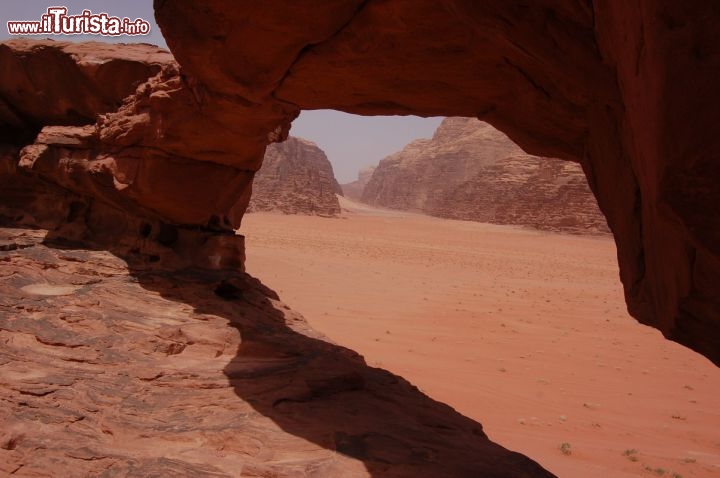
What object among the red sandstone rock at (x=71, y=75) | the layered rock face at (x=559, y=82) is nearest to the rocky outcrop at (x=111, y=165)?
the red sandstone rock at (x=71, y=75)

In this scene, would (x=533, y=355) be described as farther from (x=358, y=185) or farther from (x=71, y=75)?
(x=358, y=185)

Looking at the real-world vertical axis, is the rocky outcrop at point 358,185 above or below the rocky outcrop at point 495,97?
above

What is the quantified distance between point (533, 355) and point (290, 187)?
38.3 metres

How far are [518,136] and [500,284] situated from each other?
11.5 m

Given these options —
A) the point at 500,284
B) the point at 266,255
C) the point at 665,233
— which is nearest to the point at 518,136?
the point at 665,233

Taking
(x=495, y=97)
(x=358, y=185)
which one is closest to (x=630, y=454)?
(x=495, y=97)

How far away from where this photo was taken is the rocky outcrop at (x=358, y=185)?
107675 mm

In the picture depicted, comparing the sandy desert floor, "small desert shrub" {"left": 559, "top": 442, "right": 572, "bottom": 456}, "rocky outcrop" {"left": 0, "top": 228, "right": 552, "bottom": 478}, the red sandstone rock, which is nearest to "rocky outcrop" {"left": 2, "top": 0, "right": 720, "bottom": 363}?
the red sandstone rock

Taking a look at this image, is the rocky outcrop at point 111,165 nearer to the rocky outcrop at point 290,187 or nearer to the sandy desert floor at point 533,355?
the sandy desert floor at point 533,355

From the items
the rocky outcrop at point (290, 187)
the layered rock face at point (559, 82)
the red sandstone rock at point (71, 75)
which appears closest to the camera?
the layered rock face at point (559, 82)

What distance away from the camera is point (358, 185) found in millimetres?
120000

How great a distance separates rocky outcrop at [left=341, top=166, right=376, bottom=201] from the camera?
353ft

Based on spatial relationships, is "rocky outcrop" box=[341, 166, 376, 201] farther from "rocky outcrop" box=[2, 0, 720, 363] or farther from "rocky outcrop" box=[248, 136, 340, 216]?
"rocky outcrop" box=[2, 0, 720, 363]

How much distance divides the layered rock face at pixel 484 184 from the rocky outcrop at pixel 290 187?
14.7 meters
